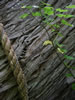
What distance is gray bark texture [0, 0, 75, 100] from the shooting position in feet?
2.37

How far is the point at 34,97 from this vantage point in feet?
2.60

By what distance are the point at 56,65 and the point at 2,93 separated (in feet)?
1.27

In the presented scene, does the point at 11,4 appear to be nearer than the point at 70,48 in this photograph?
No

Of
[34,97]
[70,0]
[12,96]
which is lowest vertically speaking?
[34,97]

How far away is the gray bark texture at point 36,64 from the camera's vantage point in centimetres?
72

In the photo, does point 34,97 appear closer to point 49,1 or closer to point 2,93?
point 2,93

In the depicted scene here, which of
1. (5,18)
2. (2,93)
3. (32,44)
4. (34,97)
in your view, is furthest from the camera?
(5,18)

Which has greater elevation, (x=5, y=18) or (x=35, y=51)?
(x=5, y=18)

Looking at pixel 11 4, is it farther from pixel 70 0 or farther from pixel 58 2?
pixel 70 0

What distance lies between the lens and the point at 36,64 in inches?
32.9

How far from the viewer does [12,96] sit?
2.31ft

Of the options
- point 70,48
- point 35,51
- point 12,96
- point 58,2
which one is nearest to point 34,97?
point 12,96

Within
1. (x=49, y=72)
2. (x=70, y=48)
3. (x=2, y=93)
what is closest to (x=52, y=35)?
(x=70, y=48)

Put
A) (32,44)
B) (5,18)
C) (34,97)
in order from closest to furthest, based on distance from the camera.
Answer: (34,97) → (32,44) → (5,18)
